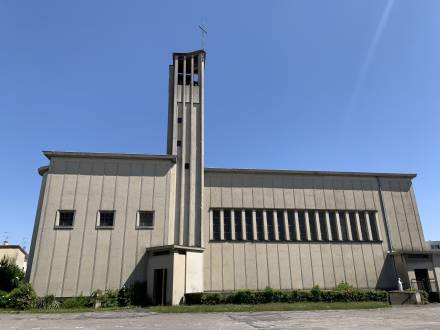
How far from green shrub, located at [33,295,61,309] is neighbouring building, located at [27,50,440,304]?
0.73 metres

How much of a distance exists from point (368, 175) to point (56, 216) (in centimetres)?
2850

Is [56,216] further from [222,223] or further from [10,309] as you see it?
[222,223]

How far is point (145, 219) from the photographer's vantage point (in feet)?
83.7

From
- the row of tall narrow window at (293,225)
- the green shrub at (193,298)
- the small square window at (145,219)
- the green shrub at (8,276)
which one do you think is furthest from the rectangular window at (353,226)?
the green shrub at (8,276)

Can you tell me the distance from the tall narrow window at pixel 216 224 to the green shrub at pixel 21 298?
45.3 feet

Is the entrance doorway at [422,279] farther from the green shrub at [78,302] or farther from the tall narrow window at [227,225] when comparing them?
the green shrub at [78,302]

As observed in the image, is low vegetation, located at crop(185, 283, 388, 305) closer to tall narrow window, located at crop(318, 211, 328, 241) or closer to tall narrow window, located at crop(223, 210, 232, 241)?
tall narrow window, located at crop(223, 210, 232, 241)

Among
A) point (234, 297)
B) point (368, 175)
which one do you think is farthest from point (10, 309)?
point (368, 175)

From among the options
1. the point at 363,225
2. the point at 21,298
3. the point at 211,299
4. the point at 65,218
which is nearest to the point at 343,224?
the point at 363,225

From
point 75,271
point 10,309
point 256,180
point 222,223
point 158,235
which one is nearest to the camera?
point 10,309

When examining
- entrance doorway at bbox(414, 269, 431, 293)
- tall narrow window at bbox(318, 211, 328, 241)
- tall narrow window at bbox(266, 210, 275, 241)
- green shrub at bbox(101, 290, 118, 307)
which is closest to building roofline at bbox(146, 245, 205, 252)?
green shrub at bbox(101, 290, 118, 307)

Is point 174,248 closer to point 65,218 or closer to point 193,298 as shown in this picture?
point 193,298

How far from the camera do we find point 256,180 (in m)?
29.6

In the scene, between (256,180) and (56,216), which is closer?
(56,216)
